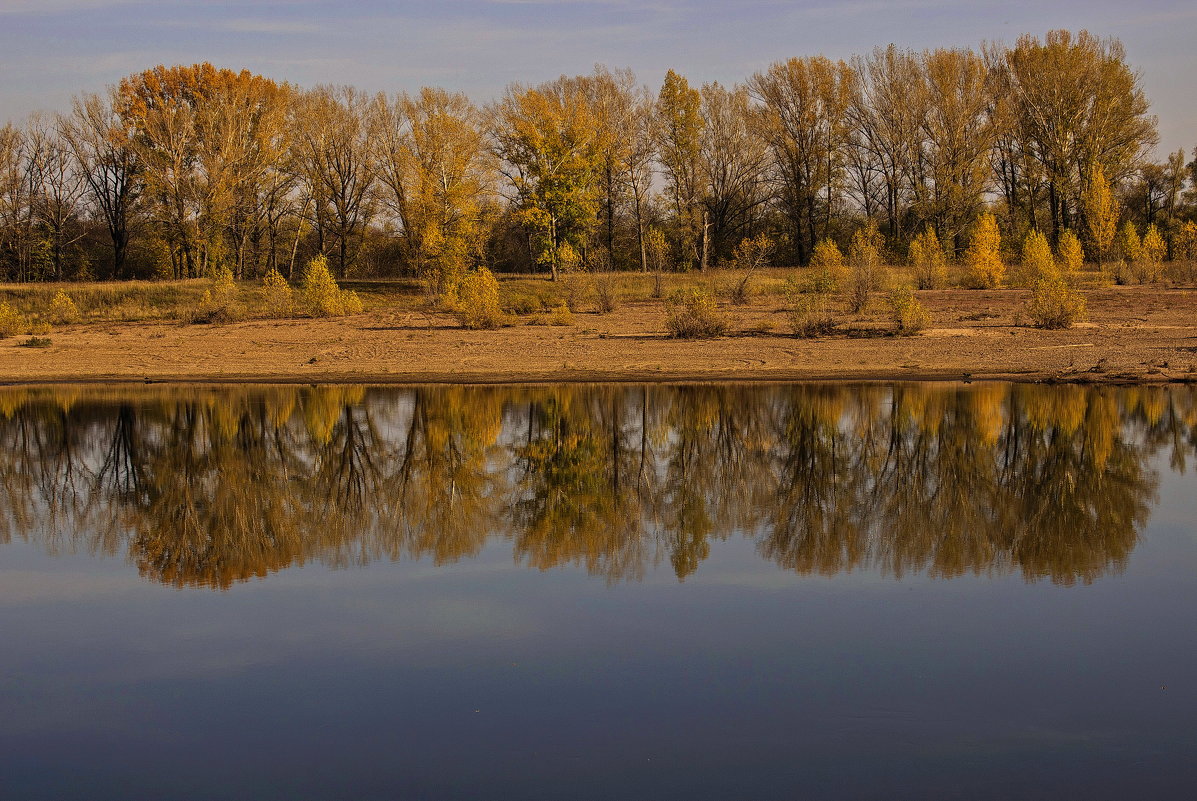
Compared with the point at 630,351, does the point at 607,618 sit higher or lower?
lower

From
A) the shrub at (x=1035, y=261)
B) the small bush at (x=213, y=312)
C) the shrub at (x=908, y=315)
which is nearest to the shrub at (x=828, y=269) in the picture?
the shrub at (x=908, y=315)

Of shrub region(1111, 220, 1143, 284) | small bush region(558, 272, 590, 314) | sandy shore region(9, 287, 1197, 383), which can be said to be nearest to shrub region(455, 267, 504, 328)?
sandy shore region(9, 287, 1197, 383)

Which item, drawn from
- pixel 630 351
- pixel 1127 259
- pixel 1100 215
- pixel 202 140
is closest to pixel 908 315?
pixel 630 351

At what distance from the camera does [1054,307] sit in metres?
28.3

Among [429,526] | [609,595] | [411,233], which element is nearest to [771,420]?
[429,526]

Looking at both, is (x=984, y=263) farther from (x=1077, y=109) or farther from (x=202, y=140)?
(x=202, y=140)

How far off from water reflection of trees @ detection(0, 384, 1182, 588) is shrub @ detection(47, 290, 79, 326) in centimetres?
1620

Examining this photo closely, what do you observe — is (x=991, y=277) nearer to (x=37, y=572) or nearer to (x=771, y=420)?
(x=771, y=420)

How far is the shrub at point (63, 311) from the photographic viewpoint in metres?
35.2

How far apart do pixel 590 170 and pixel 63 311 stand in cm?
2143

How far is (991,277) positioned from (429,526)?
105 ft

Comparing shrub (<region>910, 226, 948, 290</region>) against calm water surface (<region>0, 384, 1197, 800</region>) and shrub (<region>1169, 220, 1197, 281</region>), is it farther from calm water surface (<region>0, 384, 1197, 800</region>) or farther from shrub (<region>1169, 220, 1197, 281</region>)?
calm water surface (<region>0, 384, 1197, 800</region>)

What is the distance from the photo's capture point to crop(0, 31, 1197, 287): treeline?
4562cm

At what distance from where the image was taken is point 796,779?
17.4ft
